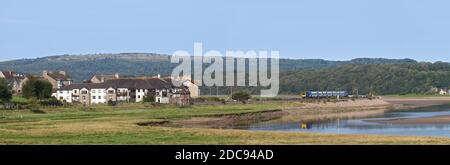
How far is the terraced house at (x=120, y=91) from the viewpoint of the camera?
13338cm

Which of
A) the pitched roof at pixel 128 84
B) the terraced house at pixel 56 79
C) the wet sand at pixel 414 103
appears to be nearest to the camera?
the pitched roof at pixel 128 84

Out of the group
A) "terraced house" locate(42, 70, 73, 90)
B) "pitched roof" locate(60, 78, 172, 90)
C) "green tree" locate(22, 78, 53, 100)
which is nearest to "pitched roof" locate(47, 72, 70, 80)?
"terraced house" locate(42, 70, 73, 90)

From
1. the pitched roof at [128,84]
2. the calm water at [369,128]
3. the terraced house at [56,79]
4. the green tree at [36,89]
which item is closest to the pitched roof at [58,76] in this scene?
the terraced house at [56,79]

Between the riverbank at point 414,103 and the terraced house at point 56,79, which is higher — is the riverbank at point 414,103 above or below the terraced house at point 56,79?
below

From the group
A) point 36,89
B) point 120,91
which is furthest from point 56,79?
point 36,89

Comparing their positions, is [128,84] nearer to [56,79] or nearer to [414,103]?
[56,79]

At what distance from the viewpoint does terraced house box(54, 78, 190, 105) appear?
133375mm

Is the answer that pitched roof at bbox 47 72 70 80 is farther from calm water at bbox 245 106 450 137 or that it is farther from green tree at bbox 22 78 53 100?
calm water at bbox 245 106 450 137

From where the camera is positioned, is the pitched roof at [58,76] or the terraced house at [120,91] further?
the pitched roof at [58,76]

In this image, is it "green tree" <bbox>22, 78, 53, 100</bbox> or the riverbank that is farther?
the riverbank

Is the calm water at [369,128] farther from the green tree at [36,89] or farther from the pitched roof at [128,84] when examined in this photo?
the pitched roof at [128,84]

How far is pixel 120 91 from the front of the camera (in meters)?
135
